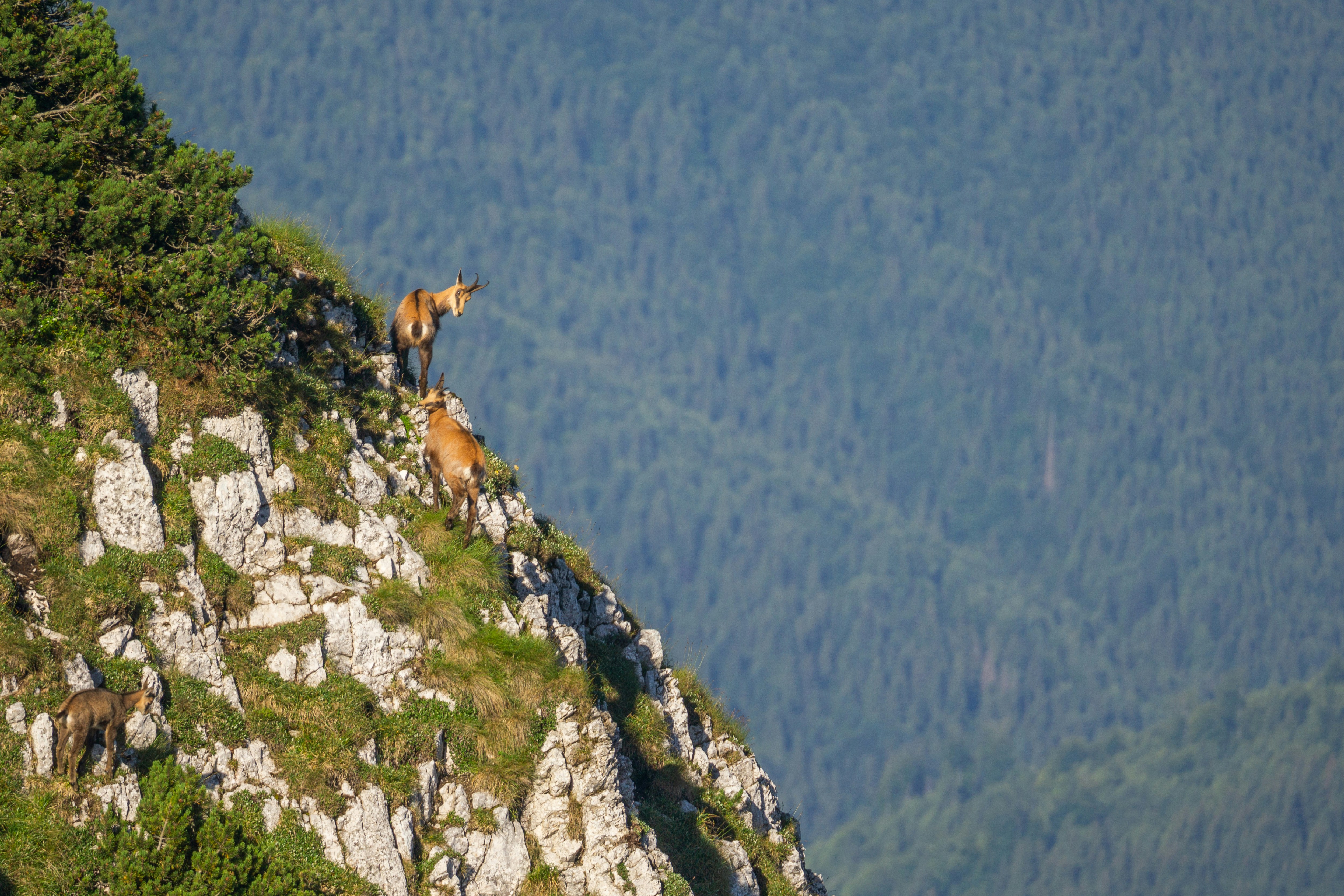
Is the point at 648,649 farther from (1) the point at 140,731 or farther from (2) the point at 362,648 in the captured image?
(1) the point at 140,731

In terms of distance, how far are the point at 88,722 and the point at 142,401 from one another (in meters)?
5.84

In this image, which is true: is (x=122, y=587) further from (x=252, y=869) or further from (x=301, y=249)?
(x=301, y=249)

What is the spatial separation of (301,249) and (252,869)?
1270 centimetres

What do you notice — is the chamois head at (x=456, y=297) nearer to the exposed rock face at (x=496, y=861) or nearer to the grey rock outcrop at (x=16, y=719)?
the exposed rock face at (x=496, y=861)

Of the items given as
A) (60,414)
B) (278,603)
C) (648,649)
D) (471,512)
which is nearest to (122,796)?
(278,603)

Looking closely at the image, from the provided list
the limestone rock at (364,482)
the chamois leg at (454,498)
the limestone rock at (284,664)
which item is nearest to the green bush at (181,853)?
the limestone rock at (284,664)

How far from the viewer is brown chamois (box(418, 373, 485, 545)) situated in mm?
27156

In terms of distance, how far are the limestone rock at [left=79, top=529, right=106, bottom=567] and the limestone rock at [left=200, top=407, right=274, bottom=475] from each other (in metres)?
2.63

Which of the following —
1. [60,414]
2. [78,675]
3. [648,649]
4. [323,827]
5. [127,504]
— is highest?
[648,649]

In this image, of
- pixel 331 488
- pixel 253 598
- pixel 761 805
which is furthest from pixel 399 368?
pixel 761 805

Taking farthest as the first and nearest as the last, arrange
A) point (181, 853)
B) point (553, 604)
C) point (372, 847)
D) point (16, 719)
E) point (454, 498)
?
point (553, 604), point (454, 498), point (372, 847), point (16, 719), point (181, 853)

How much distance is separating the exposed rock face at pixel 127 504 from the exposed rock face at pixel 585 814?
269 inches

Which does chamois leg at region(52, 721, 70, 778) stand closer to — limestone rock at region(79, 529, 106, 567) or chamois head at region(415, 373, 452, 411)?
limestone rock at region(79, 529, 106, 567)

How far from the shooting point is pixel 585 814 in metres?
25.2
